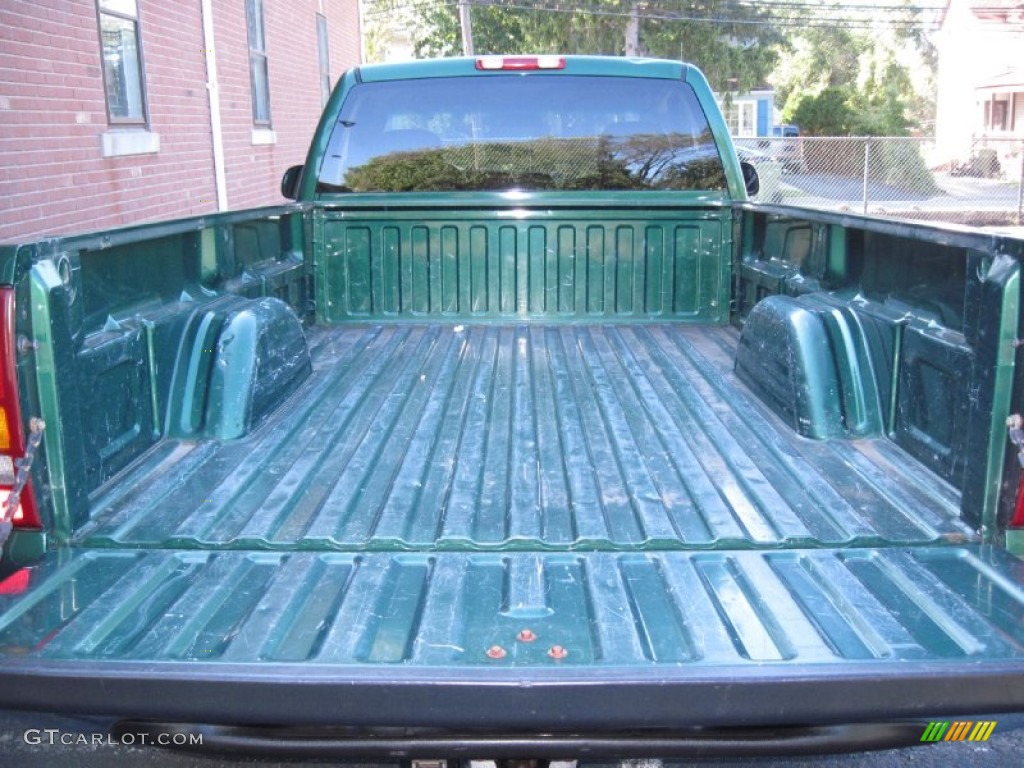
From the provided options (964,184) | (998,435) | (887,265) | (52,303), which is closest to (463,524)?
(52,303)

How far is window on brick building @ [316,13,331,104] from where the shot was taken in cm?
1663

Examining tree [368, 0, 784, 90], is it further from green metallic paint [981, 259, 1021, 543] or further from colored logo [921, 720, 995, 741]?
colored logo [921, 720, 995, 741]

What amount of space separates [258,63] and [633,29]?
17.5 meters

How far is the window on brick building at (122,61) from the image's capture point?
26.3ft

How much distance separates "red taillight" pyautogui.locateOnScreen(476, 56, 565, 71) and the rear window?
0.06 m

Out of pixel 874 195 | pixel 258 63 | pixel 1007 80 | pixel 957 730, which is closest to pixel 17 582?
pixel 957 730

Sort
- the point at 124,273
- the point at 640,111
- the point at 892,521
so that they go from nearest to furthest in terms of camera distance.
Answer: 1. the point at 892,521
2. the point at 124,273
3. the point at 640,111

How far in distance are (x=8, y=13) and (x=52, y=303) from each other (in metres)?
5.21

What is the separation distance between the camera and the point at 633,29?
91.6ft

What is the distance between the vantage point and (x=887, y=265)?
9.95ft

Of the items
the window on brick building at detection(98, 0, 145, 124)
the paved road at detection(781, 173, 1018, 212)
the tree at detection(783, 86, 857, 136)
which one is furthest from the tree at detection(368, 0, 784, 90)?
the window on brick building at detection(98, 0, 145, 124)

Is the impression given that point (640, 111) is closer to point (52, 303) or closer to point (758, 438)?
point (758, 438)

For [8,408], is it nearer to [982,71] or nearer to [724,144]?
[724,144]

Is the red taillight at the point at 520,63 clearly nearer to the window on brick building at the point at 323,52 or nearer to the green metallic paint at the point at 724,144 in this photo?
the green metallic paint at the point at 724,144
